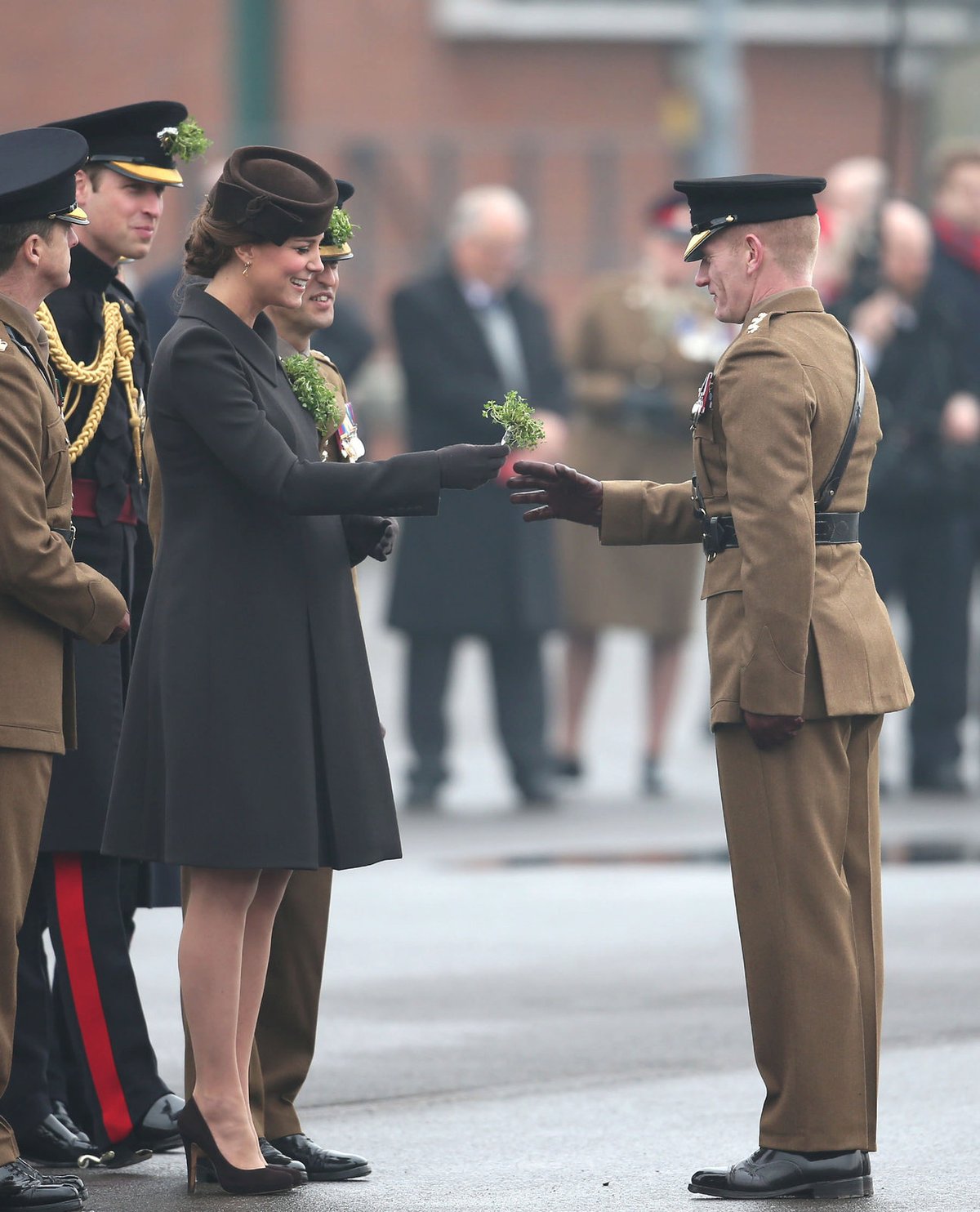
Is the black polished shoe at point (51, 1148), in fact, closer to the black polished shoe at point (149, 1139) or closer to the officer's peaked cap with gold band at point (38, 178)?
the black polished shoe at point (149, 1139)

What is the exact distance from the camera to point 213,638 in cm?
518

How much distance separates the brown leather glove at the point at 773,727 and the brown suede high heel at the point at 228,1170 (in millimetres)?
1228

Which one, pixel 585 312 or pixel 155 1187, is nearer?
pixel 155 1187

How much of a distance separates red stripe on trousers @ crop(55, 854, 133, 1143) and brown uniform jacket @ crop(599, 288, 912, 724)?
140 cm

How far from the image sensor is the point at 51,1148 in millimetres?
5605

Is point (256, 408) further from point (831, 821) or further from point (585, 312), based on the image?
point (585, 312)

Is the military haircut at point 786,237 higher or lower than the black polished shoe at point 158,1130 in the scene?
higher

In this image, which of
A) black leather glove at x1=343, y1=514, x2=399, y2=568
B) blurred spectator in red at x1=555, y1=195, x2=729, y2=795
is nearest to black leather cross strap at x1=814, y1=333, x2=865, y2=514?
black leather glove at x1=343, y1=514, x2=399, y2=568

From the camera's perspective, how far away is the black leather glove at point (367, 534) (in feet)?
17.7

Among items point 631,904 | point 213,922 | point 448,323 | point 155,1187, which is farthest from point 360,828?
point 448,323

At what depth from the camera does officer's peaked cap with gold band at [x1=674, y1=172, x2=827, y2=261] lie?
5328 mm

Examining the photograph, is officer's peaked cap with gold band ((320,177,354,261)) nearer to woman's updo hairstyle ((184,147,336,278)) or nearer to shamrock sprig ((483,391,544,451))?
woman's updo hairstyle ((184,147,336,278))

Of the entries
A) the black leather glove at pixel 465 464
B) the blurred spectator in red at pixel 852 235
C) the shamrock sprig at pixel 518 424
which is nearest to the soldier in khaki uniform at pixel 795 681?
the shamrock sprig at pixel 518 424

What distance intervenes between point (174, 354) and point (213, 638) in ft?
1.76
